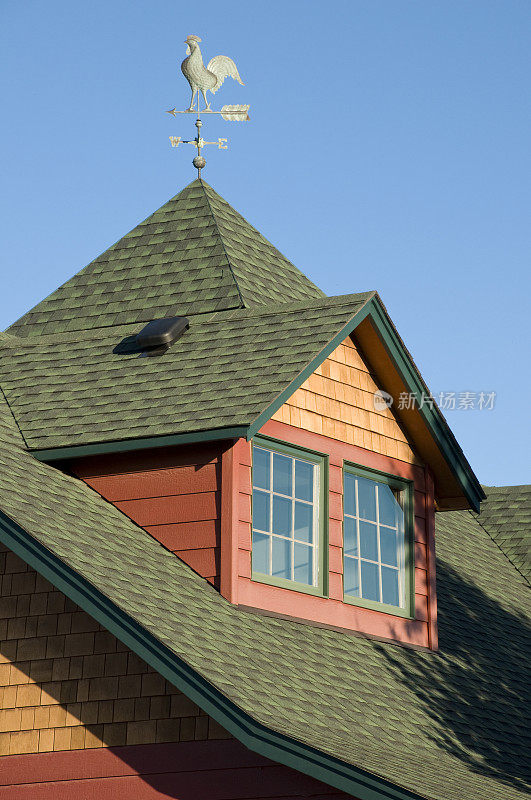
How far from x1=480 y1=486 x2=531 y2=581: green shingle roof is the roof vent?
303 inches

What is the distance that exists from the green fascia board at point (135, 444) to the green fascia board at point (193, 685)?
187 centimetres

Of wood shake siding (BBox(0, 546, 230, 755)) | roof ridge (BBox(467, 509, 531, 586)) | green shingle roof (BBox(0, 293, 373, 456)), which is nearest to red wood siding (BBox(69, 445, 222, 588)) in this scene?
green shingle roof (BBox(0, 293, 373, 456))

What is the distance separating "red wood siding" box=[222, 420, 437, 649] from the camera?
38.8ft

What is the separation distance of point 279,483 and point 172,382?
59.4 inches

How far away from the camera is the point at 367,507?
1355cm

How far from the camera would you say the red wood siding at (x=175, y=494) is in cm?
1189

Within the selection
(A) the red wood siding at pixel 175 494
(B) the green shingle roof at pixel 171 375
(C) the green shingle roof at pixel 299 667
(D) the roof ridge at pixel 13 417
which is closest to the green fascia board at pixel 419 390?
(B) the green shingle roof at pixel 171 375

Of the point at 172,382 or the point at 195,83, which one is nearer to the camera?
the point at 172,382

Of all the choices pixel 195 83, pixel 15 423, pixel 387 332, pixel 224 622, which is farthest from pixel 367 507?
pixel 195 83

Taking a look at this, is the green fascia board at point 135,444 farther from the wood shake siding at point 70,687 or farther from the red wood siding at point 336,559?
the wood shake siding at point 70,687

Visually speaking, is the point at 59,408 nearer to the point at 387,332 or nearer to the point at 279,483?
the point at 279,483

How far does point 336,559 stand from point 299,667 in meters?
1.77

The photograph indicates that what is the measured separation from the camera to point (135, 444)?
1213 cm

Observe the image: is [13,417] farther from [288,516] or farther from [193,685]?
[193,685]
